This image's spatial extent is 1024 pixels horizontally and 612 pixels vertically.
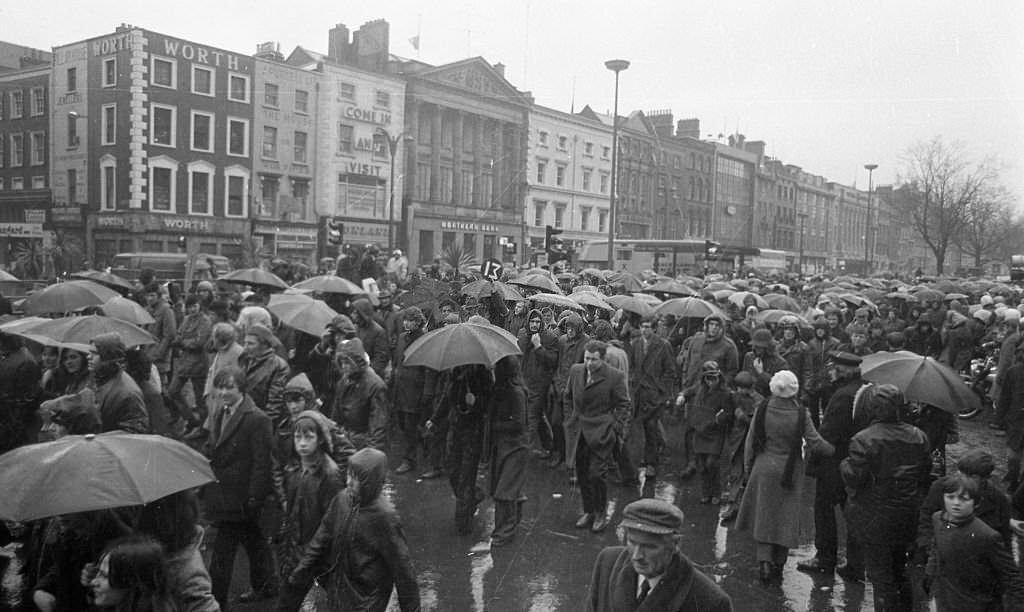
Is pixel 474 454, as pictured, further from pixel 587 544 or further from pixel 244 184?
pixel 244 184

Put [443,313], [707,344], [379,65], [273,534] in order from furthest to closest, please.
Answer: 1. [379,65]
2. [443,313]
3. [707,344]
4. [273,534]

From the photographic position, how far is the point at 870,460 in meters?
5.49

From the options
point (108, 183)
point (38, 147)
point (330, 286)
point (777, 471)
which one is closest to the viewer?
point (777, 471)

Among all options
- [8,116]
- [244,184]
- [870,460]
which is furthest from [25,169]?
[870,460]

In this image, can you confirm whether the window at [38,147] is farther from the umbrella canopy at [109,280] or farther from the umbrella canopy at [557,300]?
the umbrella canopy at [557,300]

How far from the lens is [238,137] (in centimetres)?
3997

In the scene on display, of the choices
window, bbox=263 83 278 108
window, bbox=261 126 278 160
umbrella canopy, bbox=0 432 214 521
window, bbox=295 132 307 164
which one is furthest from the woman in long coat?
window, bbox=295 132 307 164

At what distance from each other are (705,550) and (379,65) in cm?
4574

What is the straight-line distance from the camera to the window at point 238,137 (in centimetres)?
3959

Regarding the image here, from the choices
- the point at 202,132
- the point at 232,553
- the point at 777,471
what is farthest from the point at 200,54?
the point at 777,471

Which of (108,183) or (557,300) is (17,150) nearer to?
(108,183)

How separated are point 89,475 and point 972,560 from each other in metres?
4.59

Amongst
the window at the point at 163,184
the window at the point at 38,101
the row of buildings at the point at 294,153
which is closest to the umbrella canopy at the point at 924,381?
the row of buildings at the point at 294,153

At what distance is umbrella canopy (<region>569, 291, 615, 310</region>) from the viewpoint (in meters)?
12.0
